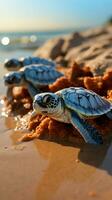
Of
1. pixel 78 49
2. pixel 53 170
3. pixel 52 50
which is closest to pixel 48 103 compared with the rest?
pixel 53 170

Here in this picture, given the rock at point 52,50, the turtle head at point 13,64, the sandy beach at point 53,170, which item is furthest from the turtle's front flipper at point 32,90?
the rock at point 52,50

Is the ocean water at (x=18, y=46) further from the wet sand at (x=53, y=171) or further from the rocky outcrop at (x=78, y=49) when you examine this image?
the wet sand at (x=53, y=171)

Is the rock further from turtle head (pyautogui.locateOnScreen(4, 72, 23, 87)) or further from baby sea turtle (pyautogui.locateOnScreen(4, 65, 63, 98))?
turtle head (pyautogui.locateOnScreen(4, 72, 23, 87))

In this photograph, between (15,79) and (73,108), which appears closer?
(73,108)

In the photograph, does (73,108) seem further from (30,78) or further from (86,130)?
(30,78)

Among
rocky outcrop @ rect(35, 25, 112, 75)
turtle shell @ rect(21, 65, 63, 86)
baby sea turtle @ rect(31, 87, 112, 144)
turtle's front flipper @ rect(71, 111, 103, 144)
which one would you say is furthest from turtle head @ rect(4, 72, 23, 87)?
rocky outcrop @ rect(35, 25, 112, 75)

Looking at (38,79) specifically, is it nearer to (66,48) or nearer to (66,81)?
(66,81)

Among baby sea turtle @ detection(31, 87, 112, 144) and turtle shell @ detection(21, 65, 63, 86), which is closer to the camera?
baby sea turtle @ detection(31, 87, 112, 144)
